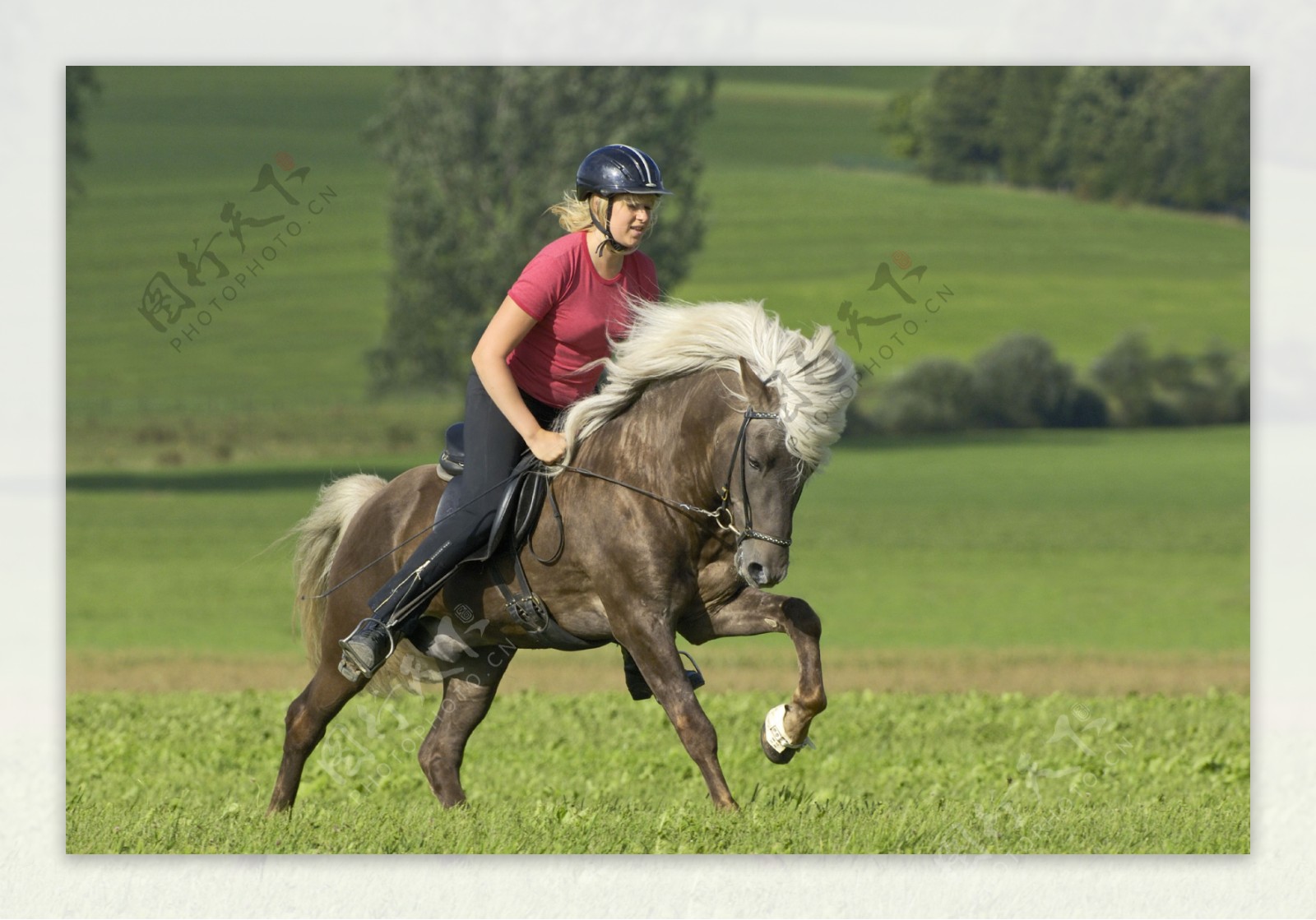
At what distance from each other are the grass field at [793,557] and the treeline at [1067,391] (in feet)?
3.89

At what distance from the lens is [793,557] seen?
2722 centimetres

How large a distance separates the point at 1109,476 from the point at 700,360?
38.4 meters

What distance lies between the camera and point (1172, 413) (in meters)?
50.5

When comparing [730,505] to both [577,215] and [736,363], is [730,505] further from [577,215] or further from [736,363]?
[577,215]

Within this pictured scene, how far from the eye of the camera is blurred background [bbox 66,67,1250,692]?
2192 cm

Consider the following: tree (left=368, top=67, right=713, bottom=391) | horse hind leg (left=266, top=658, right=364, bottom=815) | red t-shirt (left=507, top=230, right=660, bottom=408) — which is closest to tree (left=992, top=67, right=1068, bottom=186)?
tree (left=368, top=67, right=713, bottom=391)

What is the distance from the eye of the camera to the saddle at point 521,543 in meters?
6.84

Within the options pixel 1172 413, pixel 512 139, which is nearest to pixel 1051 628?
pixel 512 139

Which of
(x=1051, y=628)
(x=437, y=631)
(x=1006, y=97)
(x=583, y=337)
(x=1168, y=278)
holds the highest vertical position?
(x=1006, y=97)

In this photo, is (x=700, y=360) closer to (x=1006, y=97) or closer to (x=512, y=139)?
(x=512, y=139)

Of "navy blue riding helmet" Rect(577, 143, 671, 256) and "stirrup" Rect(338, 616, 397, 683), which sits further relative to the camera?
"stirrup" Rect(338, 616, 397, 683)

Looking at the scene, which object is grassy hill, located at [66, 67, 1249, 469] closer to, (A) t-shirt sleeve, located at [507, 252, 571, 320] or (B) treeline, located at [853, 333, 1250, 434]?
(B) treeline, located at [853, 333, 1250, 434]

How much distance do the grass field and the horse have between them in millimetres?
749

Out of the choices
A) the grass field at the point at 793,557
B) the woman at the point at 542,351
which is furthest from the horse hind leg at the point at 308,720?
the woman at the point at 542,351
